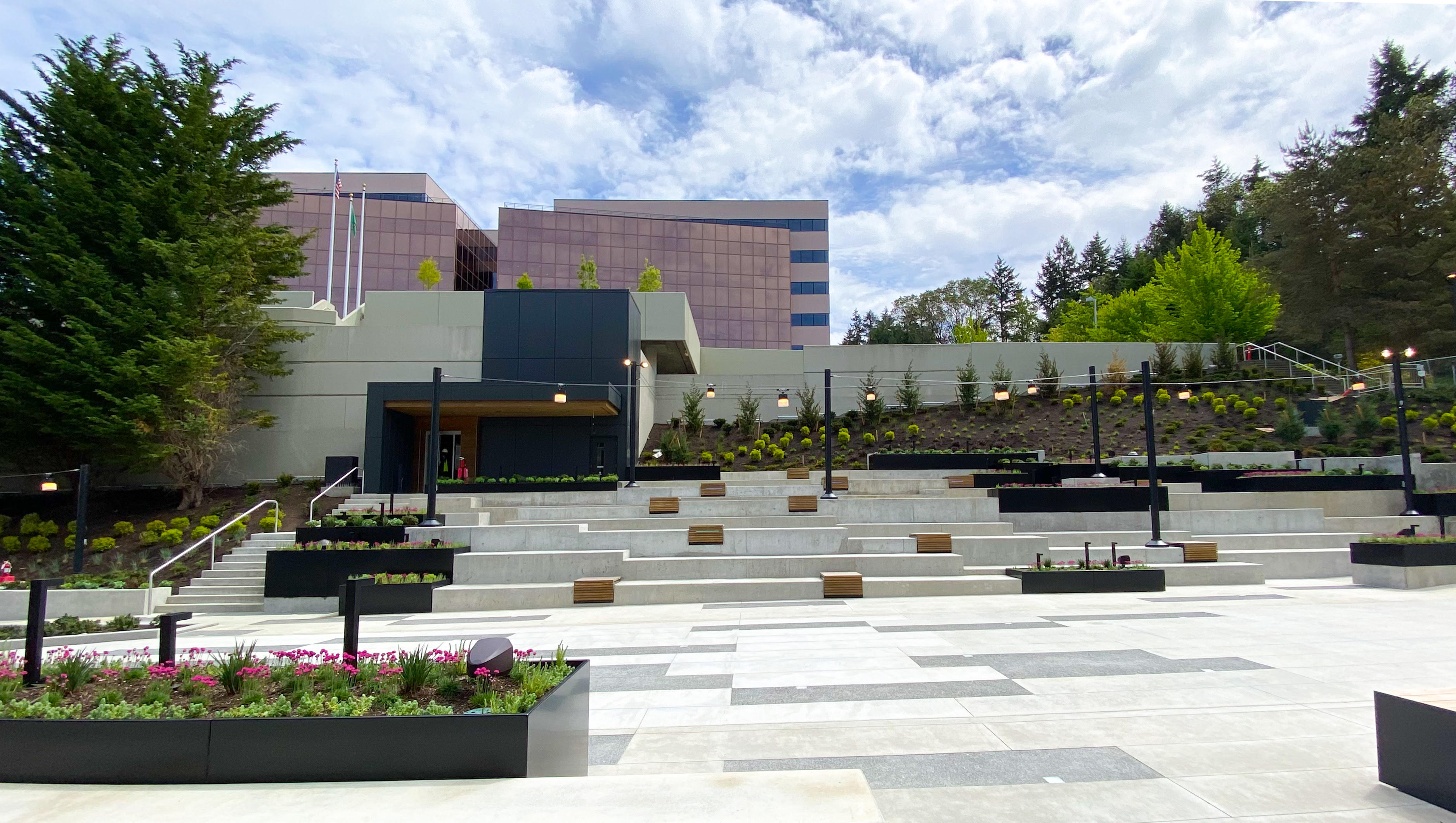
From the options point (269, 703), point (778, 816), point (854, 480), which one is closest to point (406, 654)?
point (269, 703)

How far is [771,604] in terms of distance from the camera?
14.7m

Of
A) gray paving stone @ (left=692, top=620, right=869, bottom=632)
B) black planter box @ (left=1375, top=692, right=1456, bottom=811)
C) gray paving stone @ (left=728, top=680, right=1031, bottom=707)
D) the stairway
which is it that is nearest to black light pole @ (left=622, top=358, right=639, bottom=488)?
the stairway

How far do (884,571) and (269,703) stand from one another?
519 inches

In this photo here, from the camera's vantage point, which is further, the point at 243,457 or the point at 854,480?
the point at 243,457

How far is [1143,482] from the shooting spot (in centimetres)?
2233

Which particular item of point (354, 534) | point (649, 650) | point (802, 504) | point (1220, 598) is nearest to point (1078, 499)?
point (1220, 598)

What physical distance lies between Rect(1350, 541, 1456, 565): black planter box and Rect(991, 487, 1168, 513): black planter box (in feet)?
15.6

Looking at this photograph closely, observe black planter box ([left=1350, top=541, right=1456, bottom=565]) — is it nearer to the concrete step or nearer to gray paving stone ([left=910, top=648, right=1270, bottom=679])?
the concrete step

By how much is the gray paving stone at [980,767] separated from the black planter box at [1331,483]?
70.9 feet

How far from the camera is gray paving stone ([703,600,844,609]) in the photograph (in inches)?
563

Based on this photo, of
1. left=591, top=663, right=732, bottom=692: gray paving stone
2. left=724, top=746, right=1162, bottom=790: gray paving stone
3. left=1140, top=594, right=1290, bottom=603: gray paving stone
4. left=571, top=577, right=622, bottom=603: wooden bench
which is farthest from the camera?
left=571, top=577, right=622, bottom=603: wooden bench

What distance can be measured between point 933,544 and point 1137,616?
18.6 feet

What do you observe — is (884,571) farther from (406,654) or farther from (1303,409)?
(1303,409)

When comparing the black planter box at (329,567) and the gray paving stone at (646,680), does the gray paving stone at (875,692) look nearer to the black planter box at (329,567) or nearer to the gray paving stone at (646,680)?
the gray paving stone at (646,680)
